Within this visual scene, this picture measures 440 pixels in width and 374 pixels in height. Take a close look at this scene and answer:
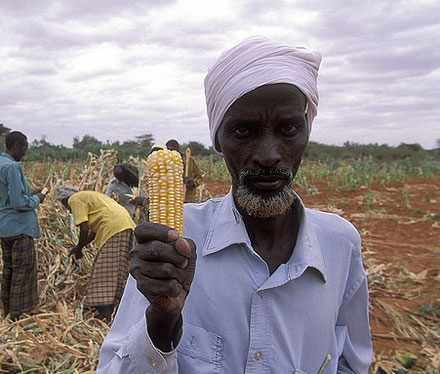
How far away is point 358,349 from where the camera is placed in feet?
4.44

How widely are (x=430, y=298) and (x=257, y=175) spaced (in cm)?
489

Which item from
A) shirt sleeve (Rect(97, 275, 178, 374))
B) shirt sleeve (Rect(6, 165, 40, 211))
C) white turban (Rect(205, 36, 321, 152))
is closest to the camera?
shirt sleeve (Rect(97, 275, 178, 374))

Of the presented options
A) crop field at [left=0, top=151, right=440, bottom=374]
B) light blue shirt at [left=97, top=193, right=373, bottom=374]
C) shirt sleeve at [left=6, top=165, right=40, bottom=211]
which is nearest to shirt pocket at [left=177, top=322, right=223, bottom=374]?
light blue shirt at [left=97, top=193, right=373, bottom=374]

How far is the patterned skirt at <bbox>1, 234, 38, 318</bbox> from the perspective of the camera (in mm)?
4750

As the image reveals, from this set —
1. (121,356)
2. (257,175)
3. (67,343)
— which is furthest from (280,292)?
(67,343)

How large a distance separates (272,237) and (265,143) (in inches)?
13.3

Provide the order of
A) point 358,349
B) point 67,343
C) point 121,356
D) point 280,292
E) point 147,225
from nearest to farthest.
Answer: point 147,225, point 121,356, point 280,292, point 358,349, point 67,343

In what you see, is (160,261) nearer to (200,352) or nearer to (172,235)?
(172,235)

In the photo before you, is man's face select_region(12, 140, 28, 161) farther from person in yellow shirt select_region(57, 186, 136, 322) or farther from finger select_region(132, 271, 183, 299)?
finger select_region(132, 271, 183, 299)

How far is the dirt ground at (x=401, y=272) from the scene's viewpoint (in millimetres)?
4008

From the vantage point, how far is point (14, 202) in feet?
14.8

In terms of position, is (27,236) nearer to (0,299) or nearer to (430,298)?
(0,299)

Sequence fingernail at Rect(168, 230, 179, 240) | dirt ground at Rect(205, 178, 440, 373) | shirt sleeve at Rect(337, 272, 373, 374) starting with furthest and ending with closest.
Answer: dirt ground at Rect(205, 178, 440, 373) → shirt sleeve at Rect(337, 272, 373, 374) → fingernail at Rect(168, 230, 179, 240)

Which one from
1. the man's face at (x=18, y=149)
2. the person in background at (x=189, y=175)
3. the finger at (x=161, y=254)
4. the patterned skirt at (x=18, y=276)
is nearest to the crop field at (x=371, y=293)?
the patterned skirt at (x=18, y=276)
